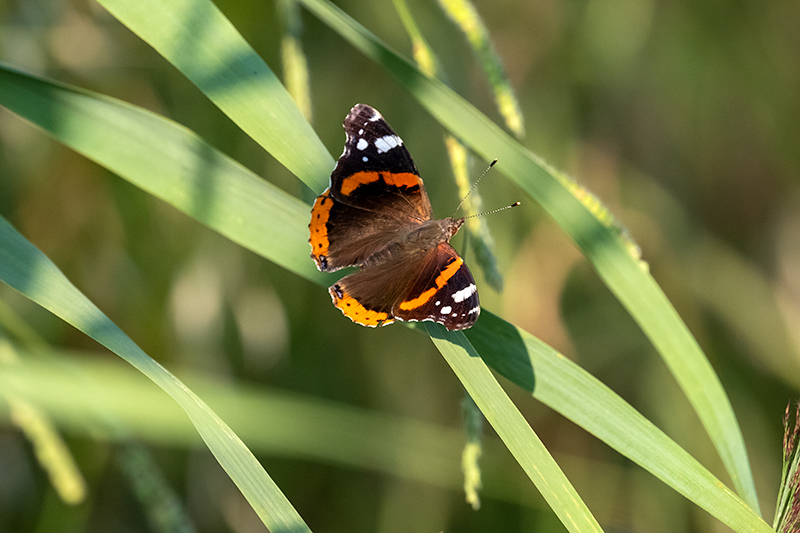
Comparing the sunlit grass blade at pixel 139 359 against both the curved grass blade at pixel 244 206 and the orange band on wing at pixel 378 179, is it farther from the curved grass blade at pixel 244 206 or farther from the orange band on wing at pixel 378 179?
the orange band on wing at pixel 378 179

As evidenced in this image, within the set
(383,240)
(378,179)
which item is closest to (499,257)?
(383,240)

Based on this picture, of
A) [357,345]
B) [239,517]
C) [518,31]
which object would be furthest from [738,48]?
[239,517]

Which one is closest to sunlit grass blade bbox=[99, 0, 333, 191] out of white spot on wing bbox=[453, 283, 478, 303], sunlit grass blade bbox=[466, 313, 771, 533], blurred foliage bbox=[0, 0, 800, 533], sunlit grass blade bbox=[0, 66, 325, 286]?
sunlit grass blade bbox=[0, 66, 325, 286]

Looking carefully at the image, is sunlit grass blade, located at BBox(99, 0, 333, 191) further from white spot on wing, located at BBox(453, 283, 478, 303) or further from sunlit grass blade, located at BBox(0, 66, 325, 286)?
white spot on wing, located at BBox(453, 283, 478, 303)

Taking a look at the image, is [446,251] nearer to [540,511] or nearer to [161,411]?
[161,411]

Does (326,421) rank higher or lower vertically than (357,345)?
lower

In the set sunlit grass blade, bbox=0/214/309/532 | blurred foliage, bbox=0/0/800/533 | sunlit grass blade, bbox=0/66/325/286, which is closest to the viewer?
sunlit grass blade, bbox=0/214/309/532
